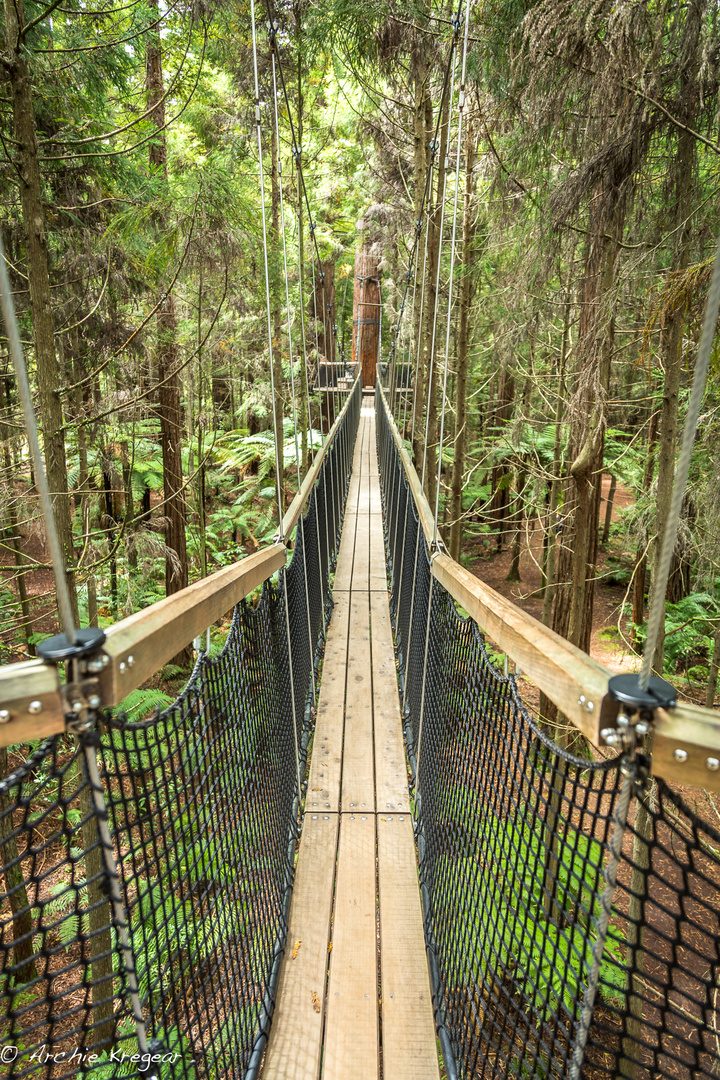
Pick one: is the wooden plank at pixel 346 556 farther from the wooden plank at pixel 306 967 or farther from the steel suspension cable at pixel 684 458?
the steel suspension cable at pixel 684 458

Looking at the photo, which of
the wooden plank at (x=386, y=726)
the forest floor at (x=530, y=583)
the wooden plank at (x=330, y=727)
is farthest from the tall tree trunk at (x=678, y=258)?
the forest floor at (x=530, y=583)

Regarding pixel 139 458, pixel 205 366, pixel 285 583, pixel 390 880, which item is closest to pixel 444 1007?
pixel 390 880

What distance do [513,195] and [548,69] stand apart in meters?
1.57

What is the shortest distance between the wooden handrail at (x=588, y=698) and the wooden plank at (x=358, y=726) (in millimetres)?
1148

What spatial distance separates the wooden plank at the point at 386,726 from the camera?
7.00 ft

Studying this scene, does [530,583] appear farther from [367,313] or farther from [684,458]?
[684,458]

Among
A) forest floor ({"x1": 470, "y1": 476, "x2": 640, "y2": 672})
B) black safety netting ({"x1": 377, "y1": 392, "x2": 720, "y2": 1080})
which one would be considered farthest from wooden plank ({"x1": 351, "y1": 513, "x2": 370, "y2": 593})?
forest floor ({"x1": 470, "y1": 476, "x2": 640, "y2": 672})

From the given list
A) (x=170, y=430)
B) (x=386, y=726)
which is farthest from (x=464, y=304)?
(x=386, y=726)

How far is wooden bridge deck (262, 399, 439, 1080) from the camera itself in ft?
4.32

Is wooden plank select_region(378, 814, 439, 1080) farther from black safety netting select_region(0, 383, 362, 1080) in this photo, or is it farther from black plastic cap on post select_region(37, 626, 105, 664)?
black plastic cap on post select_region(37, 626, 105, 664)

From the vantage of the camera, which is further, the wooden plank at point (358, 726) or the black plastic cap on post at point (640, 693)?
the wooden plank at point (358, 726)

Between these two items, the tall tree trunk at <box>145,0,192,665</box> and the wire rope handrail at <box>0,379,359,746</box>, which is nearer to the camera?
the wire rope handrail at <box>0,379,359,746</box>

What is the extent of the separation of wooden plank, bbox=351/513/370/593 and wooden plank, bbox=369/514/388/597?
3 cm

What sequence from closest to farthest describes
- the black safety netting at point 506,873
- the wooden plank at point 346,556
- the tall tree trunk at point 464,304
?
1. the black safety netting at point 506,873
2. the wooden plank at point 346,556
3. the tall tree trunk at point 464,304
